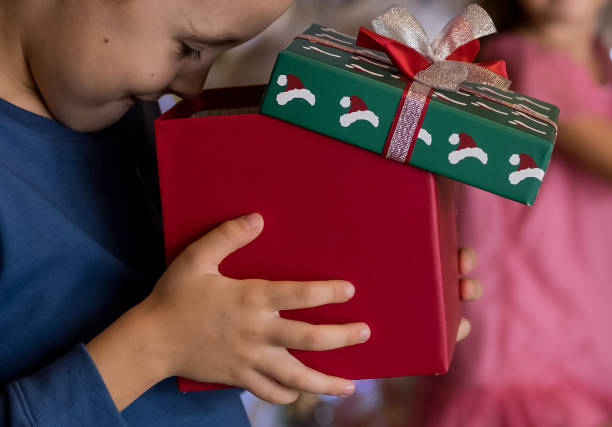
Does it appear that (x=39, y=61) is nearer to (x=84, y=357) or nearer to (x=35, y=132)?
(x=35, y=132)

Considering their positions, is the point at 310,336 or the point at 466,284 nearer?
the point at 310,336

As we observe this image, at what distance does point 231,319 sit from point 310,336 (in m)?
0.07

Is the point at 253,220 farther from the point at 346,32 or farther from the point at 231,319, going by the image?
the point at 346,32

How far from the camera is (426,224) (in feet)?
1.69

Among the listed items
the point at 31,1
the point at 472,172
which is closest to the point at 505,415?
the point at 472,172

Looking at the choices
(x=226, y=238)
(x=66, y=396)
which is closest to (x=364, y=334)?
(x=226, y=238)

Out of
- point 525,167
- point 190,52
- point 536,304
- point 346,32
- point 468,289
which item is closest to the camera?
point 525,167

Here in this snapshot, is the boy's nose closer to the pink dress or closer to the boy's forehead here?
the boy's forehead

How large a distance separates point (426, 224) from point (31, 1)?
0.42m

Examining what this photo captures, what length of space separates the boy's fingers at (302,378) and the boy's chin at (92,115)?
11.4 inches

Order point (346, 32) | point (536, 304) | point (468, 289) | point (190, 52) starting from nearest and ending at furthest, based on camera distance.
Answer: point (190, 52)
point (468, 289)
point (536, 304)
point (346, 32)

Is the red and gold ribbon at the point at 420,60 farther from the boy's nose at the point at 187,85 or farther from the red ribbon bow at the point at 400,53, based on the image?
the boy's nose at the point at 187,85

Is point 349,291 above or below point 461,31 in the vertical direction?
below

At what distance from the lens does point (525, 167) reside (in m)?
0.48
